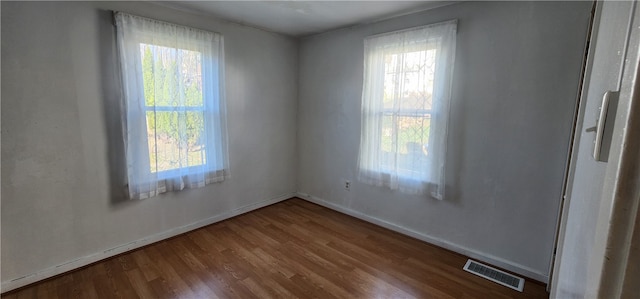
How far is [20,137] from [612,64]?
9.95 feet

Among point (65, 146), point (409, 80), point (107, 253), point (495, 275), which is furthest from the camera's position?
point (409, 80)

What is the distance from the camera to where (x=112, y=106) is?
2293 millimetres

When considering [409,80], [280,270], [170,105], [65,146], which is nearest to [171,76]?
[170,105]

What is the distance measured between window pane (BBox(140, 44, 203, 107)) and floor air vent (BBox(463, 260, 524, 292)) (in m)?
2.99

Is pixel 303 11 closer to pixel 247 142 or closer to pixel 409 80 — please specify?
pixel 409 80

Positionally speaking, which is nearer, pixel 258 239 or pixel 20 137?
pixel 20 137

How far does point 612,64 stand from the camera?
19.6 inches

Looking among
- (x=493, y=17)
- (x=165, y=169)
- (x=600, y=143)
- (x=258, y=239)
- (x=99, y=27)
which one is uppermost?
(x=493, y=17)

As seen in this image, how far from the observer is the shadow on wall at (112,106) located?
7.29 feet

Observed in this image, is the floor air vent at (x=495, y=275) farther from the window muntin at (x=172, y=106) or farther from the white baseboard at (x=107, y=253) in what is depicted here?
the window muntin at (x=172, y=106)

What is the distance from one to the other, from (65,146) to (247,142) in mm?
1662

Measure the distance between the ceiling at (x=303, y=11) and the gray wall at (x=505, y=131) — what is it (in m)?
0.16

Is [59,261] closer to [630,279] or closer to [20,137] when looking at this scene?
[20,137]

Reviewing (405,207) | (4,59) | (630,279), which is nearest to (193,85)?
(4,59)
